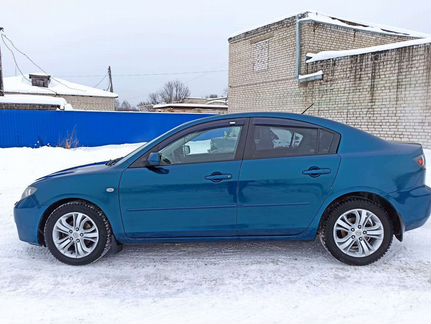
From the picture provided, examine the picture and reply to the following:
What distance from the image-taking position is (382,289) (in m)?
2.70

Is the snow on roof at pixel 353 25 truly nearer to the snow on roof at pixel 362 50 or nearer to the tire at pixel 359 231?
the snow on roof at pixel 362 50

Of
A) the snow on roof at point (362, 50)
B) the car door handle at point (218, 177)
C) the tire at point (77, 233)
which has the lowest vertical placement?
the tire at point (77, 233)

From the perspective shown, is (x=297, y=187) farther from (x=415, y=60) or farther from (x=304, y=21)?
(x=304, y=21)

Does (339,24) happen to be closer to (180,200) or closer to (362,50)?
(362,50)

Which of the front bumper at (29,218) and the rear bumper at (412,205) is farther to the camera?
the front bumper at (29,218)

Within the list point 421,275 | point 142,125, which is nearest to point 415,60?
point 421,275

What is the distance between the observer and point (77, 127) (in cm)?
1515

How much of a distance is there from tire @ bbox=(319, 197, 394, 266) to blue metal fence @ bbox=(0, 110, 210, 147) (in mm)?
14069

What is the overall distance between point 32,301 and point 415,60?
1047 centimetres

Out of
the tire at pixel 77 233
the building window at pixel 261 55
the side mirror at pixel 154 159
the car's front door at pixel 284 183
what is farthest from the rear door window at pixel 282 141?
the building window at pixel 261 55

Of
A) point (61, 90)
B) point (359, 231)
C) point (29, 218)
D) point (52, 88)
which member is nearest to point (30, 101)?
point (29, 218)

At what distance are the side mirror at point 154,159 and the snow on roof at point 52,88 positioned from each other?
105 ft

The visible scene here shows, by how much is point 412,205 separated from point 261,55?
1391cm

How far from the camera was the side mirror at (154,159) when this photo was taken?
3080 millimetres
